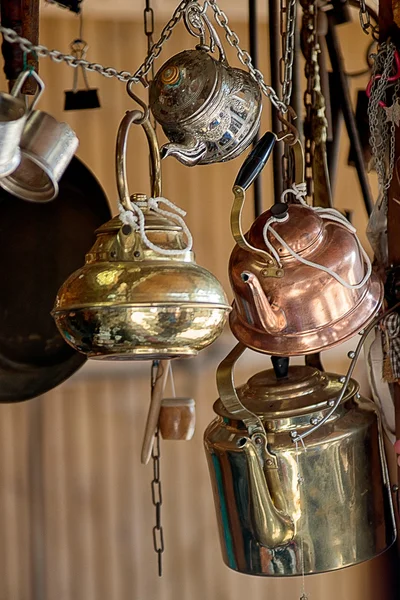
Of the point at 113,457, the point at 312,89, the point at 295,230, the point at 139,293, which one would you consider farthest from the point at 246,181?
the point at 113,457

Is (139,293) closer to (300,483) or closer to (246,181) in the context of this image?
(246,181)

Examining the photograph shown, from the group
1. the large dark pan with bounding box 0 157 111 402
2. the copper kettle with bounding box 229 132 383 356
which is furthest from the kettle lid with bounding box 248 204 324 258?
the large dark pan with bounding box 0 157 111 402

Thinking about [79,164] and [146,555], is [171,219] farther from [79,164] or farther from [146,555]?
[146,555]

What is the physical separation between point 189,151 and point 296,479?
531 millimetres

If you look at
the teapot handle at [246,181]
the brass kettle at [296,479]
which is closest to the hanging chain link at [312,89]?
the teapot handle at [246,181]

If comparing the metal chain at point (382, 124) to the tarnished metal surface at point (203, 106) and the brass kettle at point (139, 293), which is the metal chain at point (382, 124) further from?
the brass kettle at point (139, 293)

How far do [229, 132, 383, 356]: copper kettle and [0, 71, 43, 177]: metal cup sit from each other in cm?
41

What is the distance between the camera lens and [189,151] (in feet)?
3.92

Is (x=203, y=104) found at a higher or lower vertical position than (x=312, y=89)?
lower

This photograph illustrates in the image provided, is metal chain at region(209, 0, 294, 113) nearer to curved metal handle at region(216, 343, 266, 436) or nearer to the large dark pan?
curved metal handle at region(216, 343, 266, 436)

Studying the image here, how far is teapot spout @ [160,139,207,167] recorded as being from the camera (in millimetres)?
1163

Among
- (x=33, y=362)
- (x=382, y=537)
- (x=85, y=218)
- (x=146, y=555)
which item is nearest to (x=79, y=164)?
(x=85, y=218)

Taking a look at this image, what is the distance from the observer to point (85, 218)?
2.15 meters

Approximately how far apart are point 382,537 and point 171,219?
0.67 metres
